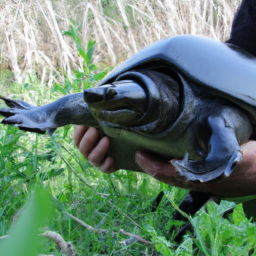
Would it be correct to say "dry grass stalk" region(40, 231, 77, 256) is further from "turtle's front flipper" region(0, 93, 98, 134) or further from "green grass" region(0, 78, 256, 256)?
"turtle's front flipper" region(0, 93, 98, 134)

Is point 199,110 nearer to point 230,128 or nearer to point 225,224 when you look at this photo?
point 230,128

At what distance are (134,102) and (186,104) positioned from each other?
0.53ft

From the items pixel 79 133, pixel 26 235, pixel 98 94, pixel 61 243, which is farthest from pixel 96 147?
pixel 26 235

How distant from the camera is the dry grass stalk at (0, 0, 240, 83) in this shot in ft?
10.5

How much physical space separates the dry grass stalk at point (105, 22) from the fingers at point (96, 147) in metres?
2.02

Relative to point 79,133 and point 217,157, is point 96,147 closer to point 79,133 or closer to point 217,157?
point 79,133

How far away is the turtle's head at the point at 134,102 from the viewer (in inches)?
25.7

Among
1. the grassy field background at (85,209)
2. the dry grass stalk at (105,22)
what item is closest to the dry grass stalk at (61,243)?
the grassy field background at (85,209)

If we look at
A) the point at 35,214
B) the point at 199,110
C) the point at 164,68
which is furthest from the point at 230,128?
the point at 35,214

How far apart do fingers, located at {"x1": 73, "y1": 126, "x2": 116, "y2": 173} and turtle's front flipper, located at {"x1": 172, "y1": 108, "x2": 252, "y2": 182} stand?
42 centimetres

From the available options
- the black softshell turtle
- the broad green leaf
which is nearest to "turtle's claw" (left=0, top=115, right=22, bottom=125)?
the black softshell turtle

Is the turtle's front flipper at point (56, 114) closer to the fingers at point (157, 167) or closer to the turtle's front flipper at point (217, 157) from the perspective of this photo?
the fingers at point (157, 167)

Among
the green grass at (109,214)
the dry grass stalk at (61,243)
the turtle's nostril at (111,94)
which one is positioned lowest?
the green grass at (109,214)

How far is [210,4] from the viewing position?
357cm
